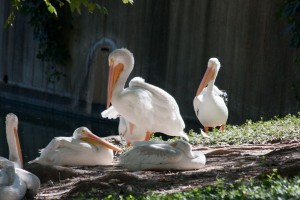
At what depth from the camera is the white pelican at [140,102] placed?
10.2 m

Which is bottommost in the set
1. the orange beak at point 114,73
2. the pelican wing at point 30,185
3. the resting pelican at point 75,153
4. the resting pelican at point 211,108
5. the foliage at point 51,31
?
the pelican wing at point 30,185

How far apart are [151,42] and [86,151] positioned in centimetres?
907

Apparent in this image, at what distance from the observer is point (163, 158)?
8.00 meters

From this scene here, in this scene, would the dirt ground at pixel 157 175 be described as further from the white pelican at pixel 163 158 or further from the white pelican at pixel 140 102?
the white pelican at pixel 140 102

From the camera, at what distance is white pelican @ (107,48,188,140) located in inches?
403

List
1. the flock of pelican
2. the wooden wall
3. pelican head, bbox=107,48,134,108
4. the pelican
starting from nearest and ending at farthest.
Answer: the pelican < the flock of pelican < pelican head, bbox=107,48,134,108 < the wooden wall

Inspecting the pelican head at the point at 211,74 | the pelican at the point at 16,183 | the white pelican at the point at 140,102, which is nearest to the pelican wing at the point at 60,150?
the pelican at the point at 16,183

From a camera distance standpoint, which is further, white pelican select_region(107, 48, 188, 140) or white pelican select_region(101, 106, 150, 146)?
white pelican select_region(101, 106, 150, 146)

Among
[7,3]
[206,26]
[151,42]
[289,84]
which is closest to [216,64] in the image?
[289,84]

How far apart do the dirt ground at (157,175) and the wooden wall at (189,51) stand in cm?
645

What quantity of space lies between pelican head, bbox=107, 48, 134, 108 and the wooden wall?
5032mm

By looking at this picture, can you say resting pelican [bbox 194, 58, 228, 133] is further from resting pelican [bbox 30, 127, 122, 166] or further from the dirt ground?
resting pelican [bbox 30, 127, 122, 166]

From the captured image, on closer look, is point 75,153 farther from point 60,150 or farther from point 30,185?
point 30,185

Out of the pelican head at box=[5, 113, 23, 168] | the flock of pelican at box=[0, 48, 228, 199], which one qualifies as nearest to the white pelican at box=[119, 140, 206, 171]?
the flock of pelican at box=[0, 48, 228, 199]
